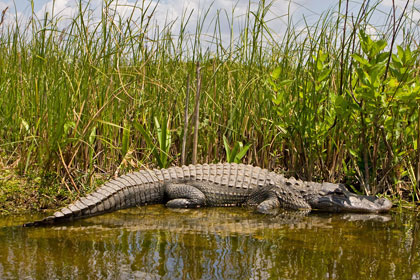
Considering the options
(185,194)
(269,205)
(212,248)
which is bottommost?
(212,248)

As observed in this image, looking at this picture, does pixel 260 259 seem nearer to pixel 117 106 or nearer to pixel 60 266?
pixel 60 266

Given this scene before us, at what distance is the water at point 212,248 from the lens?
2.39m

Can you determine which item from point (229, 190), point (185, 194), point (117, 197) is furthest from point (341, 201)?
point (117, 197)

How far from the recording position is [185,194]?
4.50 metres

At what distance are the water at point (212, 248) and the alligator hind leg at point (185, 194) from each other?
521mm

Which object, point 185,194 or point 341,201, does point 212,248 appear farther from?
point 341,201

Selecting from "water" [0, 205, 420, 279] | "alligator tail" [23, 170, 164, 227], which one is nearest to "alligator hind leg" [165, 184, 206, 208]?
"alligator tail" [23, 170, 164, 227]

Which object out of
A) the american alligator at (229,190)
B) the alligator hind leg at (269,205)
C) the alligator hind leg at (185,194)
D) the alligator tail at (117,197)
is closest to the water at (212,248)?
the alligator tail at (117,197)

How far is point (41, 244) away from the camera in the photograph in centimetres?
283

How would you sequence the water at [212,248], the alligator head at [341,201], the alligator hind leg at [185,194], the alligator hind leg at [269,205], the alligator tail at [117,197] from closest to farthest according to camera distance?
the water at [212,248] → the alligator tail at [117,197] → the alligator head at [341,201] → the alligator hind leg at [269,205] → the alligator hind leg at [185,194]

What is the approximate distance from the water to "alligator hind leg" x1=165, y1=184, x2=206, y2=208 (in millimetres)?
521

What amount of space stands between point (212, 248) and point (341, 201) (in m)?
1.88

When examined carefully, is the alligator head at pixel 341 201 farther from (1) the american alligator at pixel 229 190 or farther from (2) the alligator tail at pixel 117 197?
(2) the alligator tail at pixel 117 197

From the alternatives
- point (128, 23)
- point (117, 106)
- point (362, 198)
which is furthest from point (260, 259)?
point (128, 23)
